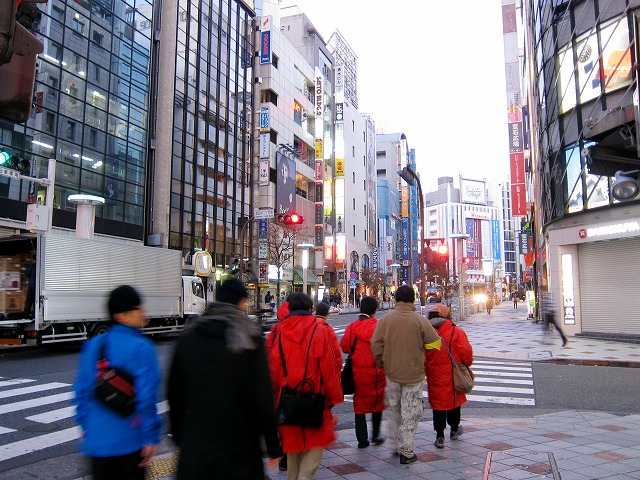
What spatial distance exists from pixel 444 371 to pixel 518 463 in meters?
1.16

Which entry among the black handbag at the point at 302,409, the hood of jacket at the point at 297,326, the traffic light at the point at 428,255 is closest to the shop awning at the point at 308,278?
the traffic light at the point at 428,255

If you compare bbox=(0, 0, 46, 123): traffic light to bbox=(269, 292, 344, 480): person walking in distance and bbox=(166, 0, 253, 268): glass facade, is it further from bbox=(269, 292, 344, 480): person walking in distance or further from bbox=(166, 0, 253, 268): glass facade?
bbox=(166, 0, 253, 268): glass facade

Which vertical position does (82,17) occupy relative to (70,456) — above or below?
above


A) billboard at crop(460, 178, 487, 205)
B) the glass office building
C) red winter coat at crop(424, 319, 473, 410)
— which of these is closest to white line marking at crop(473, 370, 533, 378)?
red winter coat at crop(424, 319, 473, 410)

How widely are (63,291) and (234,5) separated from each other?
3776cm

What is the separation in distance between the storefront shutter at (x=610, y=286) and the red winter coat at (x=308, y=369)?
751 inches

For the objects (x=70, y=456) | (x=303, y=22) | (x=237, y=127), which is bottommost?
(x=70, y=456)

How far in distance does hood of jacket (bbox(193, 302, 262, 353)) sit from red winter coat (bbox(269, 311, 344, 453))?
1.48 metres

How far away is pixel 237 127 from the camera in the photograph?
44938 millimetres

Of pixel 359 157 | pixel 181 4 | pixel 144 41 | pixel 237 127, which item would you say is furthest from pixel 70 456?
pixel 359 157

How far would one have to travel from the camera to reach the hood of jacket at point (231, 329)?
2.68 m

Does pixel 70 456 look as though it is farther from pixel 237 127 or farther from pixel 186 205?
pixel 237 127

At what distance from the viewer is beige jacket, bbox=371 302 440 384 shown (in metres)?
5.33

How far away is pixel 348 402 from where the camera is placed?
30.9 feet
